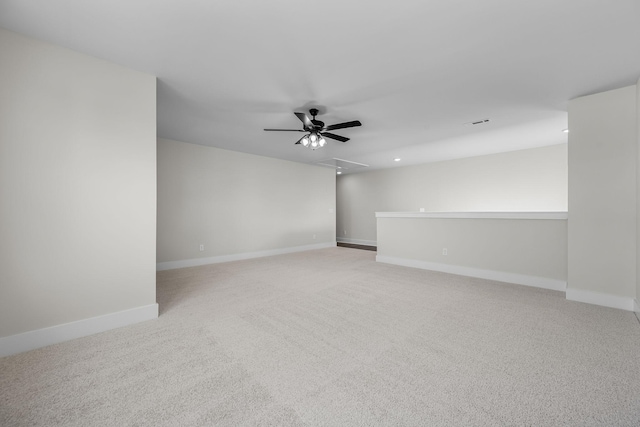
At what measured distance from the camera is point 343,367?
178 cm

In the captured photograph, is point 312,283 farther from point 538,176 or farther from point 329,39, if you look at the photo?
point 538,176

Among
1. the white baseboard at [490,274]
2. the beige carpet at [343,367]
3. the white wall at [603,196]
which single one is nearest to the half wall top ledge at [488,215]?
the white wall at [603,196]

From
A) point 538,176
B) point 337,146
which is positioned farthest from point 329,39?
point 538,176

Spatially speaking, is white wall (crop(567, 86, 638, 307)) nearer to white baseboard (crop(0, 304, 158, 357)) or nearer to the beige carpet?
the beige carpet

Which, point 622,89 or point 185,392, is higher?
point 622,89

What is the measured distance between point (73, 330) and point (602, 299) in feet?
18.7

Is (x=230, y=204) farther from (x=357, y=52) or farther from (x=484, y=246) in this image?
(x=484, y=246)

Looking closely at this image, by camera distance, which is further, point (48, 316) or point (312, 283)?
point (312, 283)

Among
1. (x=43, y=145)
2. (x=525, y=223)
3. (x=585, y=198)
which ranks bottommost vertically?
(x=525, y=223)

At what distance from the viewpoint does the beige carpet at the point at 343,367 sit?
1383 mm

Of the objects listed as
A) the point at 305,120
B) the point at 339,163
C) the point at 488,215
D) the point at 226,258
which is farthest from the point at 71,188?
the point at 339,163

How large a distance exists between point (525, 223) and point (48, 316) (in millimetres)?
5867

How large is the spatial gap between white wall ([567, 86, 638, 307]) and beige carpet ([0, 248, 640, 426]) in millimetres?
395

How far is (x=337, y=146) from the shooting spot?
18.2ft
